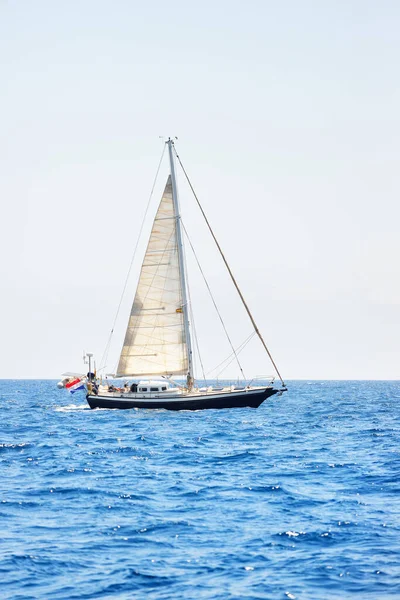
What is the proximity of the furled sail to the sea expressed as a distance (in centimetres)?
2176

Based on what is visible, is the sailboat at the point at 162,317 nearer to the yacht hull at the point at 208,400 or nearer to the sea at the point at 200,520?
the yacht hull at the point at 208,400

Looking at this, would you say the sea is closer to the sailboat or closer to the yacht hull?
the yacht hull

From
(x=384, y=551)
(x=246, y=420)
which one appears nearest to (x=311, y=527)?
(x=384, y=551)

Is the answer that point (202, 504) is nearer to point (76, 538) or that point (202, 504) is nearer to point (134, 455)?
point (76, 538)

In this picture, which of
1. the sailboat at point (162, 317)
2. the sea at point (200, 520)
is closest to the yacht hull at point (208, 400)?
the sailboat at point (162, 317)

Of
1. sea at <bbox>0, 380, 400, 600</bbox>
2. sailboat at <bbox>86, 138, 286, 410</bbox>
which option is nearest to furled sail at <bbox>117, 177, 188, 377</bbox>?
sailboat at <bbox>86, 138, 286, 410</bbox>

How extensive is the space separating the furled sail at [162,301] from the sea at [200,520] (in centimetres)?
2176

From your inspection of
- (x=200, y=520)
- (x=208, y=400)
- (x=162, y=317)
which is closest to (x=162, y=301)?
(x=162, y=317)

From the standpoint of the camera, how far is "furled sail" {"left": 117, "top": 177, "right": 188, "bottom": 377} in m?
62.6

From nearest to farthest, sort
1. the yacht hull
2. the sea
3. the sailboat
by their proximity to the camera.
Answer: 1. the sea
2. the yacht hull
3. the sailboat

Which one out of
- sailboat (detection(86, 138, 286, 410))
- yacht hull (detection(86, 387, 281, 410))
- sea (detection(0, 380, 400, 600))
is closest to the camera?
sea (detection(0, 380, 400, 600))

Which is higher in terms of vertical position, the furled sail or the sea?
the furled sail

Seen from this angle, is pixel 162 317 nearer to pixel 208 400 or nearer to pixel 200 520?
pixel 208 400

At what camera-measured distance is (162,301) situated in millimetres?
62656
